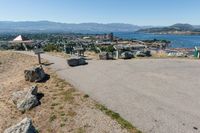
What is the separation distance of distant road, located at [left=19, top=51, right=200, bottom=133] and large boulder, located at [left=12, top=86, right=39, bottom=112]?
3011 millimetres

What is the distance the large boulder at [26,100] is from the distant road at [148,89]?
301 centimetres

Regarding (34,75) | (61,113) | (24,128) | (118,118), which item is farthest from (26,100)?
(118,118)

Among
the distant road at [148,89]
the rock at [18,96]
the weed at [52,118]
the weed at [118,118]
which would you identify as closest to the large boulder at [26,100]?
the rock at [18,96]

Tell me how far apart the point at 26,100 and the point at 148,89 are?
7259 mm

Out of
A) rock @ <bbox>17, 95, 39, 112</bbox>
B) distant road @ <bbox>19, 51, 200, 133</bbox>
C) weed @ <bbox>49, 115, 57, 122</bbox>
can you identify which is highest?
distant road @ <bbox>19, 51, 200, 133</bbox>

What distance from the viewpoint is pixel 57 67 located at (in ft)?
76.8

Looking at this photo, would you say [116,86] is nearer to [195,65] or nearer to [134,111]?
[134,111]

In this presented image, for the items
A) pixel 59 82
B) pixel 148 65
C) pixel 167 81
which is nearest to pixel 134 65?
pixel 148 65

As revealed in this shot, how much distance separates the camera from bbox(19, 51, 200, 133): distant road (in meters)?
11.1

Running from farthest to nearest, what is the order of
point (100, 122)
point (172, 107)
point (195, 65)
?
point (195, 65) → point (172, 107) → point (100, 122)

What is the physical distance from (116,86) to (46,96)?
4449 millimetres

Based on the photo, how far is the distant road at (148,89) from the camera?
11.1 m

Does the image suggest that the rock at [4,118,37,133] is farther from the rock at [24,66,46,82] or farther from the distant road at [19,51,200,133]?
the rock at [24,66,46,82]

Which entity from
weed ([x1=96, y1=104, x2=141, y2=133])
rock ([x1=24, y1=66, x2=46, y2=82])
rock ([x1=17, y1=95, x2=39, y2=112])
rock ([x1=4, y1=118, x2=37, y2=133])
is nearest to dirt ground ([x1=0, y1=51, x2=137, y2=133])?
weed ([x1=96, y1=104, x2=141, y2=133])
